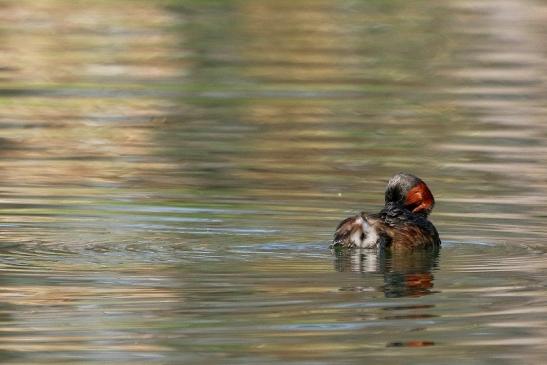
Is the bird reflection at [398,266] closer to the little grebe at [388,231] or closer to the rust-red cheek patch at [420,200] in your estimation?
the little grebe at [388,231]

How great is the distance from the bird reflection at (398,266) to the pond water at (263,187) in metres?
0.03

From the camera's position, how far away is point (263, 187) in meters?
13.6

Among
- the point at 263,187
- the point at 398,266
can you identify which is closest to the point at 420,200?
the point at 398,266

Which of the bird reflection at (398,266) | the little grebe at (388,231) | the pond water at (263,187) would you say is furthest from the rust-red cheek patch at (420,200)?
the bird reflection at (398,266)

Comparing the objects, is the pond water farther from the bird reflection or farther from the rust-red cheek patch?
the rust-red cheek patch

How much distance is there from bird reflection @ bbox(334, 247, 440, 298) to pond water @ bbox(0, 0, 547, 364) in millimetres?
32

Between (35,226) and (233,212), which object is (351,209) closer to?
(233,212)

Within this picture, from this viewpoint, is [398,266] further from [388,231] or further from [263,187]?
[263,187]

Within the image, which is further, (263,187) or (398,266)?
(263,187)

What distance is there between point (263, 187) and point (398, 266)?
3.14 meters

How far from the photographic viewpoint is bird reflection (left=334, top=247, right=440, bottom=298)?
977cm

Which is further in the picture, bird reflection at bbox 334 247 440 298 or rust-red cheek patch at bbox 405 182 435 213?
rust-red cheek patch at bbox 405 182 435 213

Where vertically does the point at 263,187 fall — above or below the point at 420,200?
below

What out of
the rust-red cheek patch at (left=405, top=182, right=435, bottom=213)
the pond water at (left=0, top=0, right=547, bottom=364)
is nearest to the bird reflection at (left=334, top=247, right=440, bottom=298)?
the pond water at (left=0, top=0, right=547, bottom=364)
